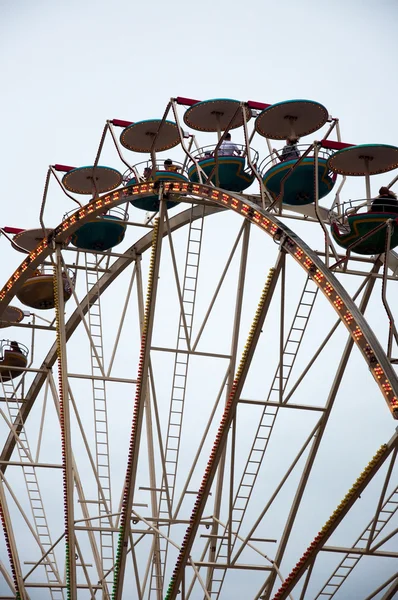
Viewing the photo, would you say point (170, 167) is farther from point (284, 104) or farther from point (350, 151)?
point (350, 151)

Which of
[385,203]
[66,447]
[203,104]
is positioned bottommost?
[66,447]

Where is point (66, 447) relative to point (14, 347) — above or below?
below

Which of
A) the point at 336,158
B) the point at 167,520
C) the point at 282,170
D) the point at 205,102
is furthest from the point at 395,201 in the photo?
the point at 167,520

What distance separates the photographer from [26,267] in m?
35.7

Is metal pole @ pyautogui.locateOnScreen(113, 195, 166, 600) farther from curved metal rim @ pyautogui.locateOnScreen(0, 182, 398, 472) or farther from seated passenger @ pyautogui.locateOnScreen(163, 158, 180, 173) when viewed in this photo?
seated passenger @ pyautogui.locateOnScreen(163, 158, 180, 173)

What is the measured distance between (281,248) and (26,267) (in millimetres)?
13267

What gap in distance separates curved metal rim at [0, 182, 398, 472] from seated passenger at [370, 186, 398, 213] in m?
1.99

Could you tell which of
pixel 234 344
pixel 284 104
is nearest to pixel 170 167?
pixel 234 344

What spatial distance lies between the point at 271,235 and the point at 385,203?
282cm

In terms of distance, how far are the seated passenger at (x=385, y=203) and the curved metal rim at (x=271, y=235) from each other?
1.99m

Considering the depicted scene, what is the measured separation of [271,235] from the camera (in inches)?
993

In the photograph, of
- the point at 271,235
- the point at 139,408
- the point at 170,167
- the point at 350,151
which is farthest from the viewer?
the point at 170,167

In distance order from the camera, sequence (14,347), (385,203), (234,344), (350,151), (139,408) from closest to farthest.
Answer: (385,203) < (350,151) < (139,408) < (234,344) < (14,347)

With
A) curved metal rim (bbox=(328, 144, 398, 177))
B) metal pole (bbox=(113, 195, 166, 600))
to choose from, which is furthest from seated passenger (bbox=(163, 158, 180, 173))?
curved metal rim (bbox=(328, 144, 398, 177))
